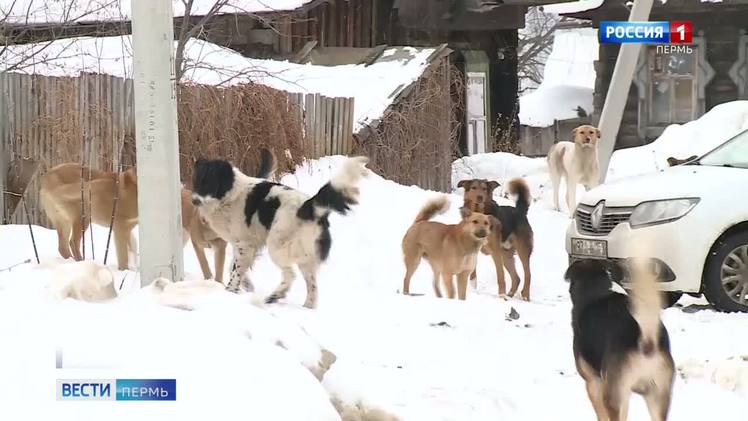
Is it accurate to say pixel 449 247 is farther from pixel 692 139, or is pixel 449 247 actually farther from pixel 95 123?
pixel 692 139

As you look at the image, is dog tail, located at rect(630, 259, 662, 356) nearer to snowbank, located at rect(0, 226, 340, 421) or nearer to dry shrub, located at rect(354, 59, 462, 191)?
snowbank, located at rect(0, 226, 340, 421)

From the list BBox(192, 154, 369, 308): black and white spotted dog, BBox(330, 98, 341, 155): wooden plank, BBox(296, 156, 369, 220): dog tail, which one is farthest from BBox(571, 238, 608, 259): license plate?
BBox(330, 98, 341, 155): wooden plank

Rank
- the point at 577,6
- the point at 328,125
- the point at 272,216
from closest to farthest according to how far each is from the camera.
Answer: the point at 272,216 → the point at 328,125 → the point at 577,6

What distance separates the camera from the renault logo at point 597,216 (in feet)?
31.8

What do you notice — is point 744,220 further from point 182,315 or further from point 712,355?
point 182,315

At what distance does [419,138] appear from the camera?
17656mm

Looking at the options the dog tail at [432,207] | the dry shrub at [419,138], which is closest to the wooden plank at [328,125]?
the dry shrub at [419,138]

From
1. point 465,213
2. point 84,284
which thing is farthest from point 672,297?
point 84,284

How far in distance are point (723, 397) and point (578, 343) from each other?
1.19 m

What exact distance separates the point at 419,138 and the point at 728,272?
8.92 meters

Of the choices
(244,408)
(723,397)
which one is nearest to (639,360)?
(723,397)

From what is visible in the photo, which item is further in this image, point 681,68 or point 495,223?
point 681,68

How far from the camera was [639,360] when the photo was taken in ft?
17.7

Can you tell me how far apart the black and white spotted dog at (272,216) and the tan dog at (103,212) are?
493 millimetres
